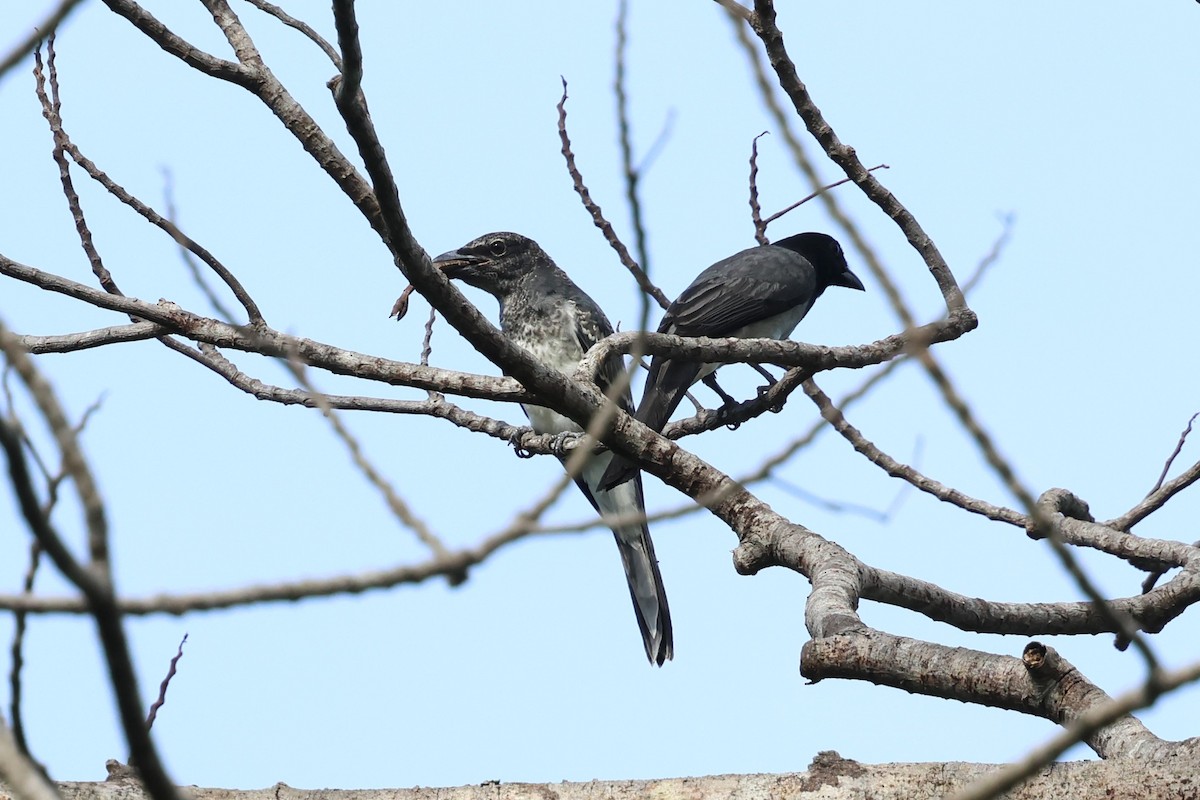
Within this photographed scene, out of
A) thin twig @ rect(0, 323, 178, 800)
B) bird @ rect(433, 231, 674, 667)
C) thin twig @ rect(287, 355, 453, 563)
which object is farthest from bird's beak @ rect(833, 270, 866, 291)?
thin twig @ rect(0, 323, 178, 800)

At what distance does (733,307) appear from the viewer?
26.3 ft

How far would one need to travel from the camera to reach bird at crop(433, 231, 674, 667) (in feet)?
27.0

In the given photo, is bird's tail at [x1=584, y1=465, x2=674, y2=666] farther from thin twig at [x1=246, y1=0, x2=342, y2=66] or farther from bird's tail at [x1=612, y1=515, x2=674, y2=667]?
thin twig at [x1=246, y1=0, x2=342, y2=66]

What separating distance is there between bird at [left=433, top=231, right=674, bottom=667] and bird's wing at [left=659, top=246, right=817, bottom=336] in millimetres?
545

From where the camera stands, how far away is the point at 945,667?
314 centimetres

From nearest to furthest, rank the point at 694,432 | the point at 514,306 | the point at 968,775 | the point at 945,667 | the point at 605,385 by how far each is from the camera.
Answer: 1. the point at 968,775
2. the point at 945,667
3. the point at 694,432
4. the point at 605,385
5. the point at 514,306

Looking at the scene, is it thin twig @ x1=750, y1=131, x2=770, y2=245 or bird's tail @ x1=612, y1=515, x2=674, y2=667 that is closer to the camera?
thin twig @ x1=750, y1=131, x2=770, y2=245

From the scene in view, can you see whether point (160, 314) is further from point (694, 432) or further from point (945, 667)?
point (694, 432)

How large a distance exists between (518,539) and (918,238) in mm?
3231

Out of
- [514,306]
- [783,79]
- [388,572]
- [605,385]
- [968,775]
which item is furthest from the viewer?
[514,306]

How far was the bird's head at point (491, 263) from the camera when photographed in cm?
895

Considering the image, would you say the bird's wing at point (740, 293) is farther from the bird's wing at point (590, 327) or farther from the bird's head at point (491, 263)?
the bird's head at point (491, 263)

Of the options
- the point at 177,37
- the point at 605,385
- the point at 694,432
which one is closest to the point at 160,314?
the point at 177,37

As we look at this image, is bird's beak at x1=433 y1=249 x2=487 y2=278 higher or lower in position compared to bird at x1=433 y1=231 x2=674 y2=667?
higher
